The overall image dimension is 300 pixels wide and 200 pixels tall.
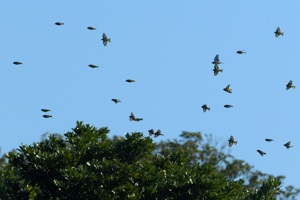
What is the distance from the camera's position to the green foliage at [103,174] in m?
35.5

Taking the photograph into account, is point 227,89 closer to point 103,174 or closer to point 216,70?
point 216,70

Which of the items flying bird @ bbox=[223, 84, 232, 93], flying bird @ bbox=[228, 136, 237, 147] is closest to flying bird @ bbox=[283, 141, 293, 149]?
flying bird @ bbox=[228, 136, 237, 147]

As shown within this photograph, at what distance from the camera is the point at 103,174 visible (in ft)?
117

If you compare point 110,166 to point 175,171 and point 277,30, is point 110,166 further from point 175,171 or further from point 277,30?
point 277,30

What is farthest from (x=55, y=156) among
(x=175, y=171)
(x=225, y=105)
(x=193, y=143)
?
(x=193, y=143)

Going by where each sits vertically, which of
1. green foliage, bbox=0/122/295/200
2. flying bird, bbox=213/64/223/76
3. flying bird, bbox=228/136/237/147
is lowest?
green foliage, bbox=0/122/295/200

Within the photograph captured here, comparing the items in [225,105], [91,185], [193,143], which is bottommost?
[91,185]

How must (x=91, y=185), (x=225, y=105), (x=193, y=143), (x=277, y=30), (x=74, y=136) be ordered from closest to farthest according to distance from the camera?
(x=91, y=185) → (x=74, y=136) → (x=277, y=30) → (x=225, y=105) → (x=193, y=143)

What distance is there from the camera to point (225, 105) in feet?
144

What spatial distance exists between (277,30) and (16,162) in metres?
11.1

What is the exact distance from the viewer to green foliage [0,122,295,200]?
116 feet

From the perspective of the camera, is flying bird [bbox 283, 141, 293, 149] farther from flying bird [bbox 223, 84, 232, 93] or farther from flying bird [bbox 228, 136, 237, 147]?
flying bird [bbox 223, 84, 232, 93]

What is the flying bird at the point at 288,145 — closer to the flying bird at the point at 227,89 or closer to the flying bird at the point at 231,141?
the flying bird at the point at 231,141

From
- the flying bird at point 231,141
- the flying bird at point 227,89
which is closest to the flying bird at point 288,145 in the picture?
the flying bird at point 231,141
